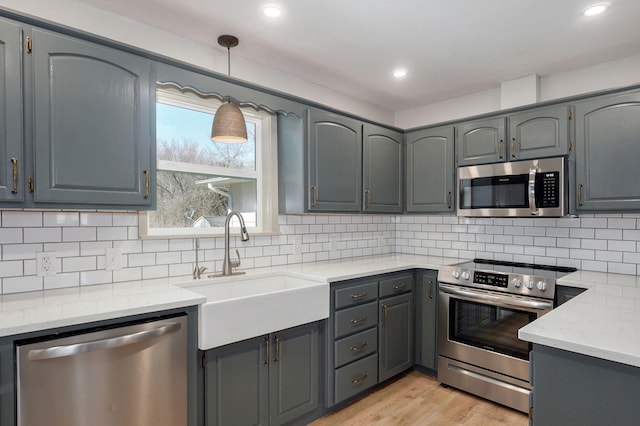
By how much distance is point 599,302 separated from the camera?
1831mm

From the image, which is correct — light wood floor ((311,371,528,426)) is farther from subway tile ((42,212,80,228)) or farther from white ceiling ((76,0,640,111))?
white ceiling ((76,0,640,111))

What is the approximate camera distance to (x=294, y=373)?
2.23 metres

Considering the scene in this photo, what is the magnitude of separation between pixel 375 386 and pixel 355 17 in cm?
262

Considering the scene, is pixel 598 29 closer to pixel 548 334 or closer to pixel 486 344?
pixel 548 334

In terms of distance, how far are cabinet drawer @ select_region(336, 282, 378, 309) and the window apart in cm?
80

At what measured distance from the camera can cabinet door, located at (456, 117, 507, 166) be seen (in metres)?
2.95

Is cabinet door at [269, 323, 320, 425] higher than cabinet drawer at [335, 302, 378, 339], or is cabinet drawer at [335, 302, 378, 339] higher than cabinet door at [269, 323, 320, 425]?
cabinet drawer at [335, 302, 378, 339]

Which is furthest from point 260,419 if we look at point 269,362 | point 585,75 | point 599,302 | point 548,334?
point 585,75

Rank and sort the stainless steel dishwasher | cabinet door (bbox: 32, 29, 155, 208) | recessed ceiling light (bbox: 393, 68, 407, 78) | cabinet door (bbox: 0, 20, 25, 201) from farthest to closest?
recessed ceiling light (bbox: 393, 68, 407, 78) → cabinet door (bbox: 32, 29, 155, 208) → cabinet door (bbox: 0, 20, 25, 201) → the stainless steel dishwasher

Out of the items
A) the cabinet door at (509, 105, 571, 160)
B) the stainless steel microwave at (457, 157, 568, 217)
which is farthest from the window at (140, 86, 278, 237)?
the cabinet door at (509, 105, 571, 160)

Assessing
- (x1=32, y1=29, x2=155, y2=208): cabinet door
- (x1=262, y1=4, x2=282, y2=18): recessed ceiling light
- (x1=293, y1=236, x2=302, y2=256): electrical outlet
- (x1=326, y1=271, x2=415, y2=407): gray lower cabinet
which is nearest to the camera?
(x1=32, y1=29, x2=155, y2=208): cabinet door

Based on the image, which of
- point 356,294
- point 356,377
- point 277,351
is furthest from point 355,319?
point 277,351

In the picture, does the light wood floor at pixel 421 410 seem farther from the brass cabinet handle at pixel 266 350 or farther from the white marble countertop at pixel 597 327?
the white marble countertop at pixel 597 327

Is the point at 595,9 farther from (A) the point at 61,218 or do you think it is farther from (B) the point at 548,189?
(A) the point at 61,218
